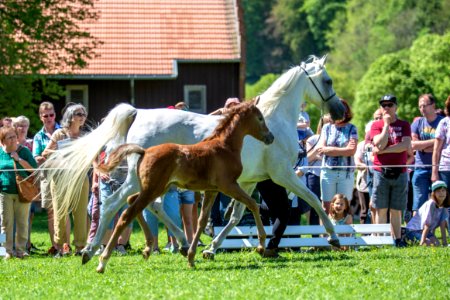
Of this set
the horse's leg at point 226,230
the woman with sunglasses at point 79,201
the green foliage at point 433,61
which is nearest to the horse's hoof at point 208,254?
the horse's leg at point 226,230

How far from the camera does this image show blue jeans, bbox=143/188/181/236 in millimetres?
14688

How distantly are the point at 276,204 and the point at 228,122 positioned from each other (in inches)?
82.8

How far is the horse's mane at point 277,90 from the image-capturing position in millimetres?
13203

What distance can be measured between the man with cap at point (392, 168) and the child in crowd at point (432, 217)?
56cm

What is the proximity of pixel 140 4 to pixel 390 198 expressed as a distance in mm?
30577

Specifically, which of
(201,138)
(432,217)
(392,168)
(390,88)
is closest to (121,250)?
(201,138)

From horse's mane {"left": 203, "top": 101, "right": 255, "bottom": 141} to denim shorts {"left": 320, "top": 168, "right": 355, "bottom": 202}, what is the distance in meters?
3.61

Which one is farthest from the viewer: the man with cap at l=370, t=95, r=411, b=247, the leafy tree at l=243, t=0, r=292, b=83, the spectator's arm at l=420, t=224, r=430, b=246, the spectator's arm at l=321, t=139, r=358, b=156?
the leafy tree at l=243, t=0, r=292, b=83

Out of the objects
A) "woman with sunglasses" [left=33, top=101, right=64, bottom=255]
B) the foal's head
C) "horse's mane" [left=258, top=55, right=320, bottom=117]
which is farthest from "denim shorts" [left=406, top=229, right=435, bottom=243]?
"woman with sunglasses" [left=33, top=101, right=64, bottom=255]

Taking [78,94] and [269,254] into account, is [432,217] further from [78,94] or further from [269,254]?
[78,94]

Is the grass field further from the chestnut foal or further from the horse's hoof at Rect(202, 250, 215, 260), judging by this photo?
the chestnut foal

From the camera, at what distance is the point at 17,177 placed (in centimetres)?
1445

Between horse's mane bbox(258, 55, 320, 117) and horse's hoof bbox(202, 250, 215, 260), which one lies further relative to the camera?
horse's mane bbox(258, 55, 320, 117)

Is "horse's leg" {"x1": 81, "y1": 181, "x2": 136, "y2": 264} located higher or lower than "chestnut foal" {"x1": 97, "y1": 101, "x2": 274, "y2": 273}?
lower
